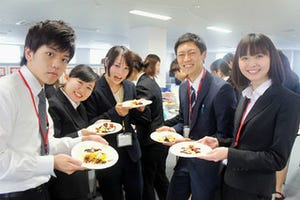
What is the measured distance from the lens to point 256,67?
1.19 meters

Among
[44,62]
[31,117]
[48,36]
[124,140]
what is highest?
[48,36]

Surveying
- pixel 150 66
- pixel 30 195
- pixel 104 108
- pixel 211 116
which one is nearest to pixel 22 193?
pixel 30 195

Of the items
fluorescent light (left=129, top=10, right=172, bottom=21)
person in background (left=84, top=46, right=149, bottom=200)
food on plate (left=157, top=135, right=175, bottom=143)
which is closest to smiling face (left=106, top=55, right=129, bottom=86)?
person in background (left=84, top=46, right=149, bottom=200)

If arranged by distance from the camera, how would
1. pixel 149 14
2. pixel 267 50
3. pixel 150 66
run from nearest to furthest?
pixel 267 50 < pixel 150 66 < pixel 149 14

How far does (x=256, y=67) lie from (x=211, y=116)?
1.31 feet

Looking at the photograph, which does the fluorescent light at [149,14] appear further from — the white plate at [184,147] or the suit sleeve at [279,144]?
the suit sleeve at [279,144]

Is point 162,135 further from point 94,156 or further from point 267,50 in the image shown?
point 267,50

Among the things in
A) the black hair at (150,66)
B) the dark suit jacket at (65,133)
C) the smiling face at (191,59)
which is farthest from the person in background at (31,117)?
the black hair at (150,66)

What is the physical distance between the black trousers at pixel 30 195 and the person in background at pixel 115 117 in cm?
73

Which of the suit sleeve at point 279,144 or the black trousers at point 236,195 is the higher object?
the suit sleeve at point 279,144

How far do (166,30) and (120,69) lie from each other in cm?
632

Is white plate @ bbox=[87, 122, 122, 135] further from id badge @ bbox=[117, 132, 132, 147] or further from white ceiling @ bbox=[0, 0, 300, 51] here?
white ceiling @ bbox=[0, 0, 300, 51]

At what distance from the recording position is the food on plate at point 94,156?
129 cm

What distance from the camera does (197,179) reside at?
147 cm
